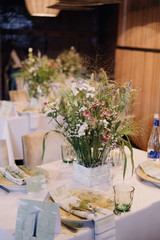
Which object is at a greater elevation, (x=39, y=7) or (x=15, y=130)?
(x=39, y=7)

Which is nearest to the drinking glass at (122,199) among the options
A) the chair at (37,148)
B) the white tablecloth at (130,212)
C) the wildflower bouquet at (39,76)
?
the white tablecloth at (130,212)

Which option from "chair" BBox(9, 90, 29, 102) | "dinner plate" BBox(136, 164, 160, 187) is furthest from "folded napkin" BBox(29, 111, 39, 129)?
"dinner plate" BBox(136, 164, 160, 187)

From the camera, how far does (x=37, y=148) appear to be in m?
2.73

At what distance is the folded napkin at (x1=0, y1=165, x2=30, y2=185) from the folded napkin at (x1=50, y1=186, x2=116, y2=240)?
0.33 metres

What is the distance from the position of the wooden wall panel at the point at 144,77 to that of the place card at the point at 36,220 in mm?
2689

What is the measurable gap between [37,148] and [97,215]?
1.17 meters

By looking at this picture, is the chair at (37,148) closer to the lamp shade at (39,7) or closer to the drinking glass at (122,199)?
the drinking glass at (122,199)

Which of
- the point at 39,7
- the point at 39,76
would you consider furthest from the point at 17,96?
the point at 39,7

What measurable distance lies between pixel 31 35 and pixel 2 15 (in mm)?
595

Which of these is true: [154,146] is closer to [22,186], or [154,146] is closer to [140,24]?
[22,186]

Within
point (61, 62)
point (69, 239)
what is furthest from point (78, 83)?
point (61, 62)

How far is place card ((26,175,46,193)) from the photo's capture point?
6.40 ft

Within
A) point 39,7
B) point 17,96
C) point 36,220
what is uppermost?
point 39,7

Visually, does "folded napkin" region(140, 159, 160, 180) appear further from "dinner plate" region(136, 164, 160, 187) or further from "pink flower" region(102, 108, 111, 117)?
"pink flower" region(102, 108, 111, 117)
